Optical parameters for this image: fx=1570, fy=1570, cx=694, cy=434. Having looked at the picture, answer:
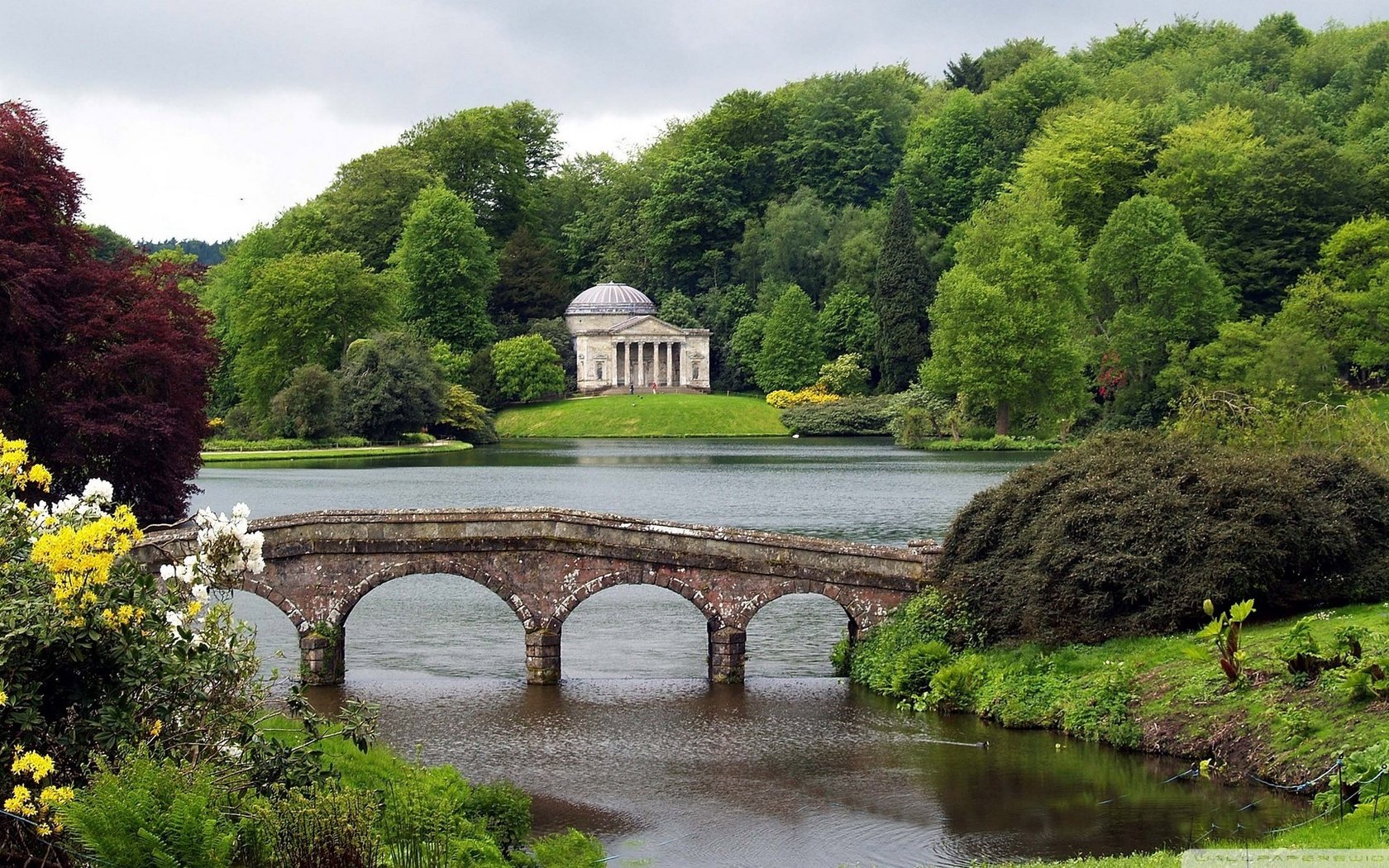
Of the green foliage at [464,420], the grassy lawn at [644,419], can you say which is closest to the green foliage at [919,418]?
the grassy lawn at [644,419]

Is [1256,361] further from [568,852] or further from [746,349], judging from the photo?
[568,852]

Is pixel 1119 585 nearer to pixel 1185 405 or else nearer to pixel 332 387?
pixel 1185 405

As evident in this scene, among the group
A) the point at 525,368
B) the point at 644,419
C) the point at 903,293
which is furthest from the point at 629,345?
the point at 903,293

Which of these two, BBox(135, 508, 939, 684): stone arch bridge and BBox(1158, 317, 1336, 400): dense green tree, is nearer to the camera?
BBox(135, 508, 939, 684): stone arch bridge

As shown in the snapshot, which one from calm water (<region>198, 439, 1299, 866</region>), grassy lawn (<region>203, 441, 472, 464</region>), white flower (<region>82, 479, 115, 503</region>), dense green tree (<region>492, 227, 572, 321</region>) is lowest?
calm water (<region>198, 439, 1299, 866</region>)

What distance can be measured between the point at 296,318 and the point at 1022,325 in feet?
139

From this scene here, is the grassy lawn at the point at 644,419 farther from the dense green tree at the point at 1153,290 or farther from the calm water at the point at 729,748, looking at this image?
the calm water at the point at 729,748

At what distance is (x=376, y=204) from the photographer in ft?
399

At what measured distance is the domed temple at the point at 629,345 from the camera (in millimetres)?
126688

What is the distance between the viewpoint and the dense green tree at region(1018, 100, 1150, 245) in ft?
307

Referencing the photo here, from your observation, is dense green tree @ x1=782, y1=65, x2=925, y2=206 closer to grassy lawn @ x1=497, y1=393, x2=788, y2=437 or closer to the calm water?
grassy lawn @ x1=497, y1=393, x2=788, y2=437

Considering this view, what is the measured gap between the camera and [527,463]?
257 ft

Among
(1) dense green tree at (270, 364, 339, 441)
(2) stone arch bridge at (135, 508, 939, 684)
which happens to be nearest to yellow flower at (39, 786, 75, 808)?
(2) stone arch bridge at (135, 508, 939, 684)

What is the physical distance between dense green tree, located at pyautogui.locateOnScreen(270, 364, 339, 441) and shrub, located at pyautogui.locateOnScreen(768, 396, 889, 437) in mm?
31368
